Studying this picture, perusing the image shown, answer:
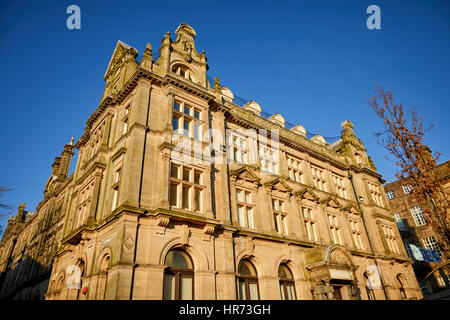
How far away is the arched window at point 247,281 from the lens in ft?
56.0

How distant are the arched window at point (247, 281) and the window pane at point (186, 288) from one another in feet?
11.2

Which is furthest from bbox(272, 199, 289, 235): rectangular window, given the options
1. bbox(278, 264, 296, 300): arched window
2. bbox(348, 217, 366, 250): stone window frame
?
bbox(348, 217, 366, 250): stone window frame

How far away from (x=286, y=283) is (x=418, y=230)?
102 feet

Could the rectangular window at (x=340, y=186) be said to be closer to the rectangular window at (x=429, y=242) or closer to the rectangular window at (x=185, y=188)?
the rectangular window at (x=185, y=188)

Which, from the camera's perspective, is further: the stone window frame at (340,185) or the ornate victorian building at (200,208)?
the stone window frame at (340,185)

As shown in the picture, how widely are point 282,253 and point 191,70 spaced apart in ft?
52.0

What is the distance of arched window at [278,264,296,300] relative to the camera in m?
19.0

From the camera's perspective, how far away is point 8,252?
157 feet

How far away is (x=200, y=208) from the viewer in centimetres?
1692

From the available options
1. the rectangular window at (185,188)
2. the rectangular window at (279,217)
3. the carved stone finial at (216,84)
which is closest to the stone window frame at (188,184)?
the rectangular window at (185,188)

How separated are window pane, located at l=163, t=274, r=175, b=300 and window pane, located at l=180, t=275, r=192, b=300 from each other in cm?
49
